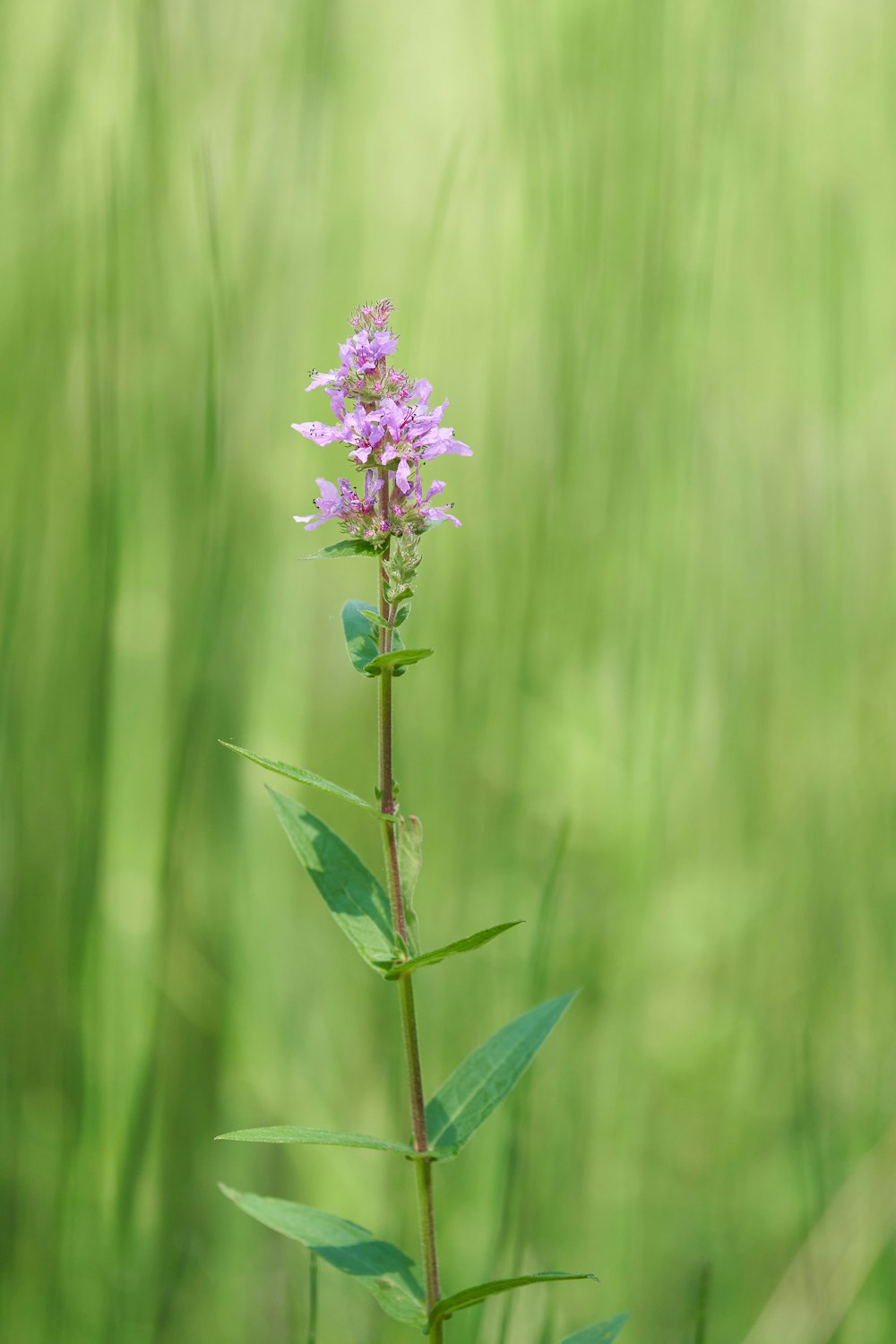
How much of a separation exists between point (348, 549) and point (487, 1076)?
0.29 m

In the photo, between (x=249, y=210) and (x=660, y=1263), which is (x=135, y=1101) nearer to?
(x=660, y=1263)

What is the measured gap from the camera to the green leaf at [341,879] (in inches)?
25.6

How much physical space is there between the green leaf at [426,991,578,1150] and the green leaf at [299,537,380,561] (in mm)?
254

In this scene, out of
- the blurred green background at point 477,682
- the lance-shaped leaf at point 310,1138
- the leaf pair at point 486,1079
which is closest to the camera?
the lance-shaped leaf at point 310,1138

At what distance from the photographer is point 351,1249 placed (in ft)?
2.15

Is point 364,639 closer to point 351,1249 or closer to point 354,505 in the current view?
point 354,505

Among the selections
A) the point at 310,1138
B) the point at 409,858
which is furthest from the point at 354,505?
the point at 310,1138

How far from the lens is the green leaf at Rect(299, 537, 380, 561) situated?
61 centimetres

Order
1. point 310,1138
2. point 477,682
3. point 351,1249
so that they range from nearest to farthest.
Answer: point 310,1138 < point 351,1249 < point 477,682

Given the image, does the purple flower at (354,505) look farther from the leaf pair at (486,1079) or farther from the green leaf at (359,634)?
the leaf pair at (486,1079)

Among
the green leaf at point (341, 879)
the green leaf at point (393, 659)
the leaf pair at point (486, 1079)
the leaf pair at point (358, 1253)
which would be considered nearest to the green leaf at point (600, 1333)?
the leaf pair at point (358, 1253)

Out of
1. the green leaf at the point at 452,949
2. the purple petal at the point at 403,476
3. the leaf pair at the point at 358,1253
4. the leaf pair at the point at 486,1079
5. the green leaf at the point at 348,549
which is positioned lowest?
the leaf pair at the point at 358,1253

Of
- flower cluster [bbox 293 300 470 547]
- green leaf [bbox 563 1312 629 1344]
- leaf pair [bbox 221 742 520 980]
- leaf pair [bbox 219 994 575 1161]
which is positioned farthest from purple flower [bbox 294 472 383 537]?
green leaf [bbox 563 1312 629 1344]

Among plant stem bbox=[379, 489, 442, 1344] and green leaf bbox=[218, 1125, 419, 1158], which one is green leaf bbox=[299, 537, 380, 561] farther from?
green leaf bbox=[218, 1125, 419, 1158]
